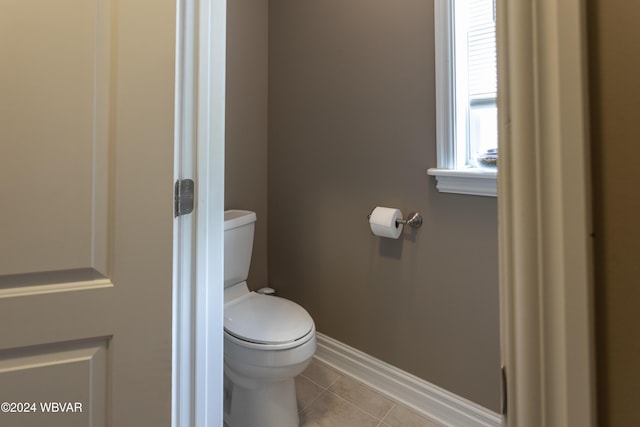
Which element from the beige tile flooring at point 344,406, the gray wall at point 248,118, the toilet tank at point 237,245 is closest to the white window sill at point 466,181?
the toilet tank at point 237,245

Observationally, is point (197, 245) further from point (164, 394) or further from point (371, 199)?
point (371, 199)

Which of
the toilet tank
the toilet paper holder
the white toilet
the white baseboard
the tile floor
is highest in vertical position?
the toilet paper holder

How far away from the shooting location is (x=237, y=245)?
5.55ft

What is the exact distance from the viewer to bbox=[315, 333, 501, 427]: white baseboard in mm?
→ 1421

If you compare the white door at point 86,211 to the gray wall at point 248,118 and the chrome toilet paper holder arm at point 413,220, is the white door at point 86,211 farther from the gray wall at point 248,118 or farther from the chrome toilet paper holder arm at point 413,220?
the gray wall at point 248,118

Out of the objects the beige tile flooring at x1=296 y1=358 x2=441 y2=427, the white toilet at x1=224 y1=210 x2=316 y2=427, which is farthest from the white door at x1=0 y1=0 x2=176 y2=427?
the beige tile flooring at x1=296 y1=358 x2=441 y2=427

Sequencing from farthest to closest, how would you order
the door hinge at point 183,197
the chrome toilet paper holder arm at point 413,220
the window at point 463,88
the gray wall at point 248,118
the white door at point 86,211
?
the gray wall at point 248,118 < the chrome toilet paper holder arm at point 413,220 < the window at point 463,88 < the door hinge at point 183,197 < the white door at point 86,211

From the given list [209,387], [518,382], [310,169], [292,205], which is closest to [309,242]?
[292,205]

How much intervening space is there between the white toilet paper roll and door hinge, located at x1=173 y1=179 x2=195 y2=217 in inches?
37.1

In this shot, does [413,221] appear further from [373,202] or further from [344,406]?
[344,406]

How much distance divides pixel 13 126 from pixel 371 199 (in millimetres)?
1380

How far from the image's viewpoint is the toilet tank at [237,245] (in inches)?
64.2

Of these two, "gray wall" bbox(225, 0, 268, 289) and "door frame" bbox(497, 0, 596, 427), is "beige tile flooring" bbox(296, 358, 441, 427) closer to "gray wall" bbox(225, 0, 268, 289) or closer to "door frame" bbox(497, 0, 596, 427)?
"gray wall" bbox(225, 0, 268, 289)

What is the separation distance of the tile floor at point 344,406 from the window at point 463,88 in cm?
105
